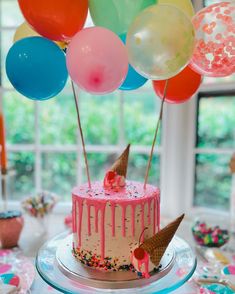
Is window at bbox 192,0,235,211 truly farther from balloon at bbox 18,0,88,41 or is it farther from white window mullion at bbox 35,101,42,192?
balloon at bbox 18,0,88,41

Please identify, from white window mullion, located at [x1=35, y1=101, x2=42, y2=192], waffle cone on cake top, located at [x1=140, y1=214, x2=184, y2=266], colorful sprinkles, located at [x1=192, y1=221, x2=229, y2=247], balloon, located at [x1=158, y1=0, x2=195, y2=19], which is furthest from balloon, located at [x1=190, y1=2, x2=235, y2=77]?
white window mullion, located at [x1=35, y1=101, x2=42, y2=192]

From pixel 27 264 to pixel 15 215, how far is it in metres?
0.26

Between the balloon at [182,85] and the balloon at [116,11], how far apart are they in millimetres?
231

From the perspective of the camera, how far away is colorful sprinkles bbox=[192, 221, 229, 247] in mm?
1422

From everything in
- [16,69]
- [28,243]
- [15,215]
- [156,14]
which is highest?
[156,14]

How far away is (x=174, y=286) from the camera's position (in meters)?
0.90

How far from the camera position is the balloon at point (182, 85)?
1080 mm

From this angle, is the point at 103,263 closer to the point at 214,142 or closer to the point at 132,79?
the point at 132,79

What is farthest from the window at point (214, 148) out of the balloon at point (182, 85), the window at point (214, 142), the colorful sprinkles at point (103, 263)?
the colorful sprinkles at point (103, 263)

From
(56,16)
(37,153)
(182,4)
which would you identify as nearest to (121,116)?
(37,153)

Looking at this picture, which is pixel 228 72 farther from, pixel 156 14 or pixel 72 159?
pixel 72 159

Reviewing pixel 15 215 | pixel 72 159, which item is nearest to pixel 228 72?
pixel 15 215

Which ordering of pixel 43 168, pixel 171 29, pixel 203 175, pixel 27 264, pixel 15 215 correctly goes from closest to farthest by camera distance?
pixel 171 29
pixel 27 264
pixel 15 215
pixel 203 175
pixel 43 168

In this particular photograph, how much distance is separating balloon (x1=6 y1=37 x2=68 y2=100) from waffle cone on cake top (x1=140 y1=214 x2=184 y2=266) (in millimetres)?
508
